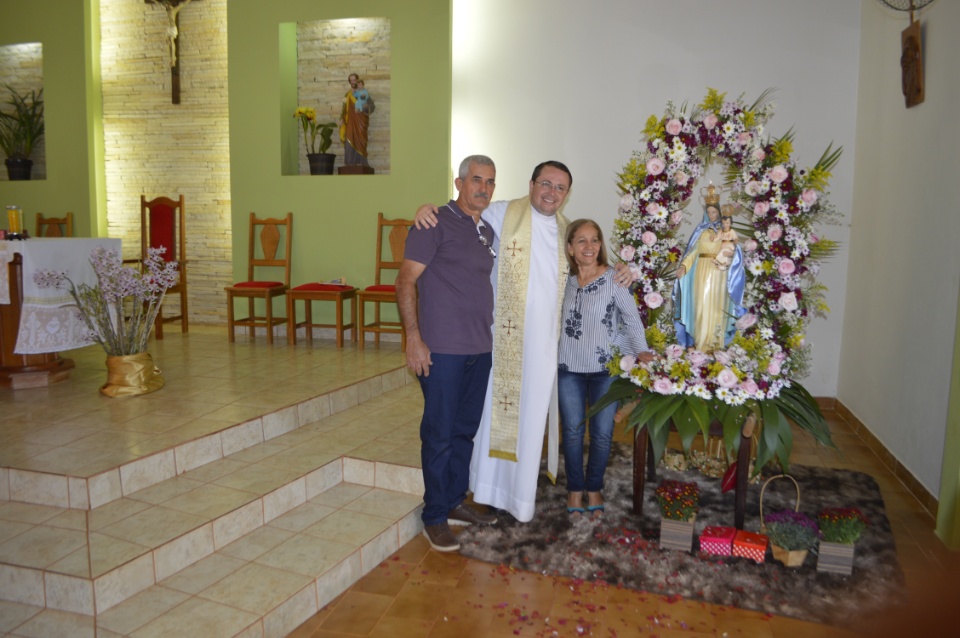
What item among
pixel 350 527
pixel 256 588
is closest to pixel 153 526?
pixel 256 588

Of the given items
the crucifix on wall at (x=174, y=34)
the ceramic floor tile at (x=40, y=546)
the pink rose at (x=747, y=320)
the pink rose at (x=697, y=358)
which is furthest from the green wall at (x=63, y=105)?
the pink rose at (x=747, y=320)

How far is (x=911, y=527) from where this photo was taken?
3.38 metres

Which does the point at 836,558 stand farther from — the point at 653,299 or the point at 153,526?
the point at 153,526

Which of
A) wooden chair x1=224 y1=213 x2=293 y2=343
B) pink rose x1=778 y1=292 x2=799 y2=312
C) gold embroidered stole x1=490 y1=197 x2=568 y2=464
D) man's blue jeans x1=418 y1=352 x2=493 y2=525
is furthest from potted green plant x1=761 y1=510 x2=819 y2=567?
wooden chair x1=224 y1=213 x2=293 y2=343

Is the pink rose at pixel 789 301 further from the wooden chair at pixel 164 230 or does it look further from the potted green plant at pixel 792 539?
the wooden chair at pixel 164 230

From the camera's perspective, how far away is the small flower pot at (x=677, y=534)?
3092 mm

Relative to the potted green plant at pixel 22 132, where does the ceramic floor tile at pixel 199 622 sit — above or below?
below

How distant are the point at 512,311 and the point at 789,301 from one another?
1311 mm

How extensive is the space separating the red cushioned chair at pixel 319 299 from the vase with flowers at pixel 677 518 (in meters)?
3.79

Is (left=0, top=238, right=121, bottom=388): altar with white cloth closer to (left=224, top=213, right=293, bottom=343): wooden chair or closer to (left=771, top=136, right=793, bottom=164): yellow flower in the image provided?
(left=224, top=213, right=293, bottom=343): wooden chair

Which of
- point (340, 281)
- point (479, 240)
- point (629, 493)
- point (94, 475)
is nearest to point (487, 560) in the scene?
point (629, 493)

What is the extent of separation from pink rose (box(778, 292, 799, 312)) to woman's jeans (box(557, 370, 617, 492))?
888mm

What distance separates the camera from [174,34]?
7207 mm

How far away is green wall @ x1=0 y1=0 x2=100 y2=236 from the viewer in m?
7.37
